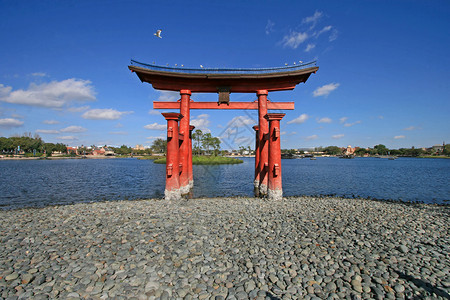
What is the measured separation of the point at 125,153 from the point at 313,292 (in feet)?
633

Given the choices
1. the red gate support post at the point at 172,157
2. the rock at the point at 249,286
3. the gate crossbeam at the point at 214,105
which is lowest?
the rock at the point at 249,286

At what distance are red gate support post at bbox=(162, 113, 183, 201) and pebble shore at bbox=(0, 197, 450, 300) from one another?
351cm

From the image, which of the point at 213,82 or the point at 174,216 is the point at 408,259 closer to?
the point at 174,216

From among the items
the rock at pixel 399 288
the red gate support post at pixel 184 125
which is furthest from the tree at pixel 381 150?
the rock at pixel 399 288

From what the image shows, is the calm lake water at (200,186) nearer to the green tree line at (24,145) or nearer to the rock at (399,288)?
the rock at (399,288)

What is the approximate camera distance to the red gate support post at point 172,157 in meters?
11.9

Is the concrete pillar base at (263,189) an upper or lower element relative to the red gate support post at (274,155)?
lower

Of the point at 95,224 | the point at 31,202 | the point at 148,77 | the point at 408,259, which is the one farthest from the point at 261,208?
the point at 31,202

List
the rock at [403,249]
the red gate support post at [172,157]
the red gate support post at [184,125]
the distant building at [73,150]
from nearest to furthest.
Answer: the rock at [403,249], the red gate support post at [172,157], the red gate support post at [184,125], the distant building at [73,150]

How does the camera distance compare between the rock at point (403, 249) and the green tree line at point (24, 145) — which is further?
the green tree line at point (24, 145)

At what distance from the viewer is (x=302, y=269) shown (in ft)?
16.1

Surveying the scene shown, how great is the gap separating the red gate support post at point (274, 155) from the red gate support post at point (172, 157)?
5319 millimetres

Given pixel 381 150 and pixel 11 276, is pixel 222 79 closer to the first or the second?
pixel 11 276

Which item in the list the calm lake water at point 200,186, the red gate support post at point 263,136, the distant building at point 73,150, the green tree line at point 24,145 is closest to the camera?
the red gate support post at point 263,136
